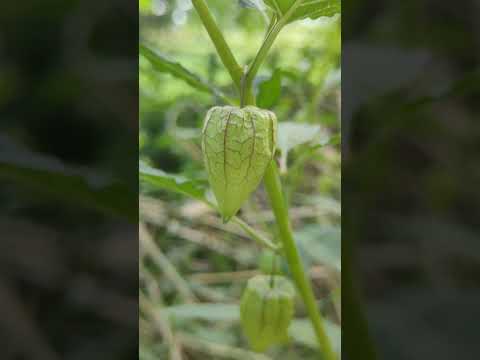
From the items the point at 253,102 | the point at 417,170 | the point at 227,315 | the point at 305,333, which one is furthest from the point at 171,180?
the point at 305,333

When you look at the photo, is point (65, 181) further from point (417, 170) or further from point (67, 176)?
point (417, 170)

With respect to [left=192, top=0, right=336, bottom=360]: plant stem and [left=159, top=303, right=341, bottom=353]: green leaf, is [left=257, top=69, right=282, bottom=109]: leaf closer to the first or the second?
[left=192, top=0, right=336, bottom=360]: plant stem

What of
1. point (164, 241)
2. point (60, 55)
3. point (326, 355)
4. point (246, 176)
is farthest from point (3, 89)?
point (164, 241)

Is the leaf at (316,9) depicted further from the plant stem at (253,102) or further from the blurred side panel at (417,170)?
the blurred side panel at (417,170)

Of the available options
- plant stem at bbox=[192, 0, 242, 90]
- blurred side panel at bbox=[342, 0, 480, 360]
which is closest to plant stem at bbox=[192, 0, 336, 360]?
plant stem at bbox=[192, 0, 242, 90]

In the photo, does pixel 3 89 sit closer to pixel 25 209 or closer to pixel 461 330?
pixel 25 209
